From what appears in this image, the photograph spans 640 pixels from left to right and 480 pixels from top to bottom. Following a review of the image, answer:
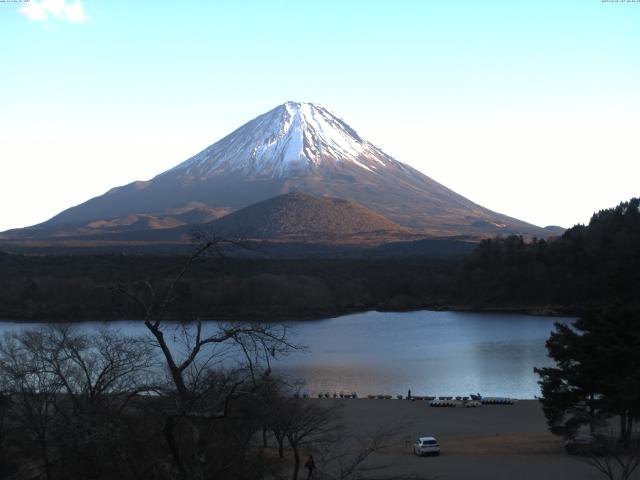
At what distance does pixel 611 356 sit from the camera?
12.1m

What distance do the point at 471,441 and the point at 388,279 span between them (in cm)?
3864

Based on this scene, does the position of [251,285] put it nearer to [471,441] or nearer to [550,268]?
[550,268]

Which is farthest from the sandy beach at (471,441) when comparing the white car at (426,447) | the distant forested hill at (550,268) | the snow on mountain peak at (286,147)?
the snow on mountain peak at (286,147)

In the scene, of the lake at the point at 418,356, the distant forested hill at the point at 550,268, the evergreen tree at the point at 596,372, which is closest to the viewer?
the evergreen tree at the point at 596,372

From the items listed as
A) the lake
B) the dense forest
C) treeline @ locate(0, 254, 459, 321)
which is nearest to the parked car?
the lake

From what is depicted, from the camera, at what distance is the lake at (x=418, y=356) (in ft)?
70.5

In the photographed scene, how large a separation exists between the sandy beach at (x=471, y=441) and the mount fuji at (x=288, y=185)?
77.6 m

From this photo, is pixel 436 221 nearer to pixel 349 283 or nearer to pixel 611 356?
pixel 349 283

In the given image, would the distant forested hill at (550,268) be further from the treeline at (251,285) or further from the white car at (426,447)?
the white car at (426,447)

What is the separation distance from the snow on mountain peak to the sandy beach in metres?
103

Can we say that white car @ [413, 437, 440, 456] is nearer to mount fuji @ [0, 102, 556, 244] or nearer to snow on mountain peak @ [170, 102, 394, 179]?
mount fuji @ [0, 102, 556, 244]

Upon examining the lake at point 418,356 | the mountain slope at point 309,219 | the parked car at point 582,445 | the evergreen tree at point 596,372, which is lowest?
the lake at point 418,356

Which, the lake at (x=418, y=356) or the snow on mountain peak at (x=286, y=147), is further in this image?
the snow on mountain peak at (x=286, y=147)

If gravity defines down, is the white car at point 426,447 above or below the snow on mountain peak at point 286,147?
below
